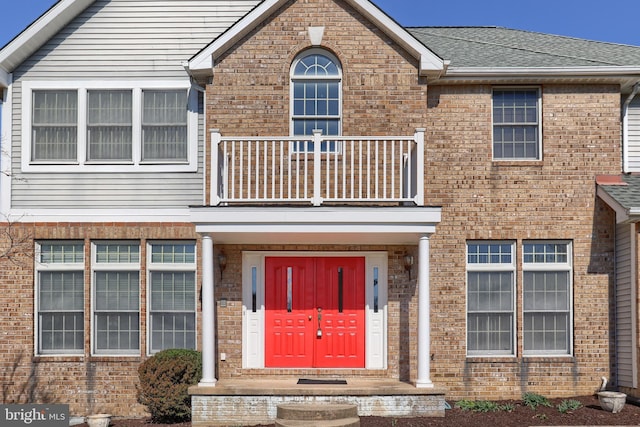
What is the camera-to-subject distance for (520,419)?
11.9 m

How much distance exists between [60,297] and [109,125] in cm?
311

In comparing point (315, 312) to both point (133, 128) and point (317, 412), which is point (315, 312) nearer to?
point (317, 412)

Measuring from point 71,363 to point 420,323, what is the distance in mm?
5948

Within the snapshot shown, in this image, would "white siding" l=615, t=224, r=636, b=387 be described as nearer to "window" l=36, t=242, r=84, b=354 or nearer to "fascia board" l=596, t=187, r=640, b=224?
"fascia board" l=596, t=187, r=640, b=224

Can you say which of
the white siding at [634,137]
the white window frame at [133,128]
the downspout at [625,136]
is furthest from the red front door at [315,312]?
the white siding at [634,137]

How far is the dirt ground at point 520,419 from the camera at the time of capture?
452 inches

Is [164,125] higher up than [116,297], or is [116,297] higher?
[164,125]

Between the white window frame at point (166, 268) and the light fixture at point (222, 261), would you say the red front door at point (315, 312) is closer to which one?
the light fixture at point (222, 261)

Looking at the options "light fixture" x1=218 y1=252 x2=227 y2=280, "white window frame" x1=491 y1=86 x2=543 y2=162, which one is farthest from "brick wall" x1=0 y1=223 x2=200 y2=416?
"white window frame" x1=491 y1=86 x2=543 y2=162

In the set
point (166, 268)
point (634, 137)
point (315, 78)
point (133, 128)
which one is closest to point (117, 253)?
point (166, 268)

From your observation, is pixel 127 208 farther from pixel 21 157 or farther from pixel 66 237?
pixel 21 157

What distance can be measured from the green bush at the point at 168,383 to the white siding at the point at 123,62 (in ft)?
8.95

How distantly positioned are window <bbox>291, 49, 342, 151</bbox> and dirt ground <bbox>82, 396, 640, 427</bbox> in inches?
187

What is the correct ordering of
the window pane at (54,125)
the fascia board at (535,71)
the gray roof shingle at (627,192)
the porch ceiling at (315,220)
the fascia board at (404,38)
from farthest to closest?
the window pane at (54,125)
the fascia board at (535,71)
the fascia board at (404,38)
the gray roof shingle at (627,192)
the porch ceiling at (315,220)
